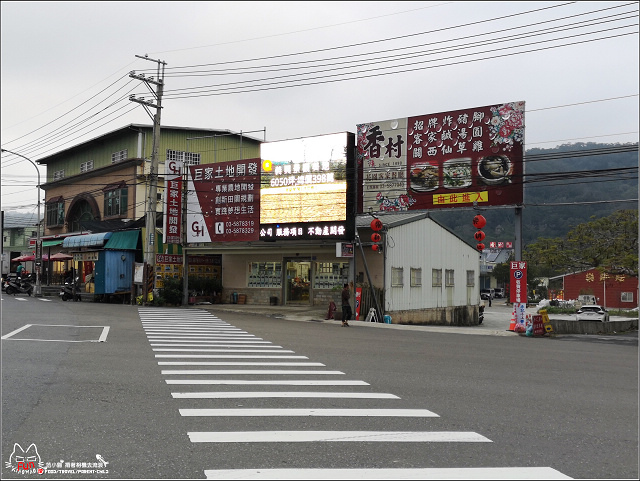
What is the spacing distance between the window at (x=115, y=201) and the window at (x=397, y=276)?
2365 centimetres

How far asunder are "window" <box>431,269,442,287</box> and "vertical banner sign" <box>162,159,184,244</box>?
14614mm

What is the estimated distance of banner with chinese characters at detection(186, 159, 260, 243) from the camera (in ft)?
99.7

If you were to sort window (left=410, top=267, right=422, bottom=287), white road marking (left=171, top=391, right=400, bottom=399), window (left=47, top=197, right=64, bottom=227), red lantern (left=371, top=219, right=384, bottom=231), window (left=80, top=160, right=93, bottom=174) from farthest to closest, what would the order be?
window (left=47, top=197, right=64, bottom=227), window (left=80, top=160, right=93, bottom=174), window (left=410, top=267, right=422, bottom=287), red lantern (left=371, top=219, right=384, bottom=231), white road marking (left=171, top=391, right=400, bottom=399)

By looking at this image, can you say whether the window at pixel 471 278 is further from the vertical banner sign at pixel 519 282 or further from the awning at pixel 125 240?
the awning at pixel 125 240

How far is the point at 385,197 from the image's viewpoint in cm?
2670

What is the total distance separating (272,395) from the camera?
9.15 m

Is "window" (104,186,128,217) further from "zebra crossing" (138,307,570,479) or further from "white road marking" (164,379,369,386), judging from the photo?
"white road marking" (164,379,369,386)

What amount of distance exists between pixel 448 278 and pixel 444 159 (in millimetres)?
11654

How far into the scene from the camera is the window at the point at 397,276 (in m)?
28.6

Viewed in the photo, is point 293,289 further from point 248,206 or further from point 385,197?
point 385,197

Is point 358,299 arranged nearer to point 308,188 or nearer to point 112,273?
point 308,188

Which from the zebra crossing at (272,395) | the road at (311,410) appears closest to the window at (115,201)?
the zebra crossing at (272,395)

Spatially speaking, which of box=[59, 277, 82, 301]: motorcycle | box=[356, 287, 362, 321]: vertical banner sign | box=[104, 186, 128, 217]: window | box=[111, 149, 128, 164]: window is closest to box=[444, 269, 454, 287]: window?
box=[356, 287, 362, 321]: vertical banner sign

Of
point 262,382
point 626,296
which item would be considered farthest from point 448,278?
point 626,296
